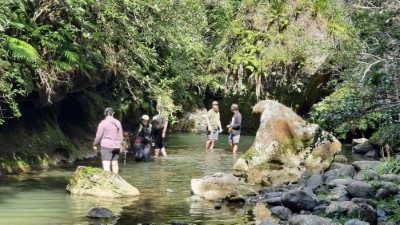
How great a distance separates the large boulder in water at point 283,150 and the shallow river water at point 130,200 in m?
1.32

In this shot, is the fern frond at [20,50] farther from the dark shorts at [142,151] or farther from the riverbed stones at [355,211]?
the riverbed stones at [355,211]

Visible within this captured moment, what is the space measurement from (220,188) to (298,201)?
209 cm

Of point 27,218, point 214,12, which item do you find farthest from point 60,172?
point 214,12

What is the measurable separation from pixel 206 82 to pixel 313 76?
6.21 meters

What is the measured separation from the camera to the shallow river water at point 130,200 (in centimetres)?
980

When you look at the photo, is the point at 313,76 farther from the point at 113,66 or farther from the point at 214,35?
the point at 113,66

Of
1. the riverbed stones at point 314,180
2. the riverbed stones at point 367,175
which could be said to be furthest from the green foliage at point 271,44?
the riverbed stones at point 314,180

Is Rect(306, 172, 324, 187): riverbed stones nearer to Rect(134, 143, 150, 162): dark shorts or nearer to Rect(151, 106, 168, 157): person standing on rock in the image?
Rect(134, 143, 150, 162): dark shorts

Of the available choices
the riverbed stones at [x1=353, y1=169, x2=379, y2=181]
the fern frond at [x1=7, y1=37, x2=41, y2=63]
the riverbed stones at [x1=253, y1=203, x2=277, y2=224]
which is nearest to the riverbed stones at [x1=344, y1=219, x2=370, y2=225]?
the riverbed stones at [x1=253, y1=203, x2=277, y2=224]

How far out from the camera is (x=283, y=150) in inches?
611

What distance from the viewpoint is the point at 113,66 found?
17.6 m

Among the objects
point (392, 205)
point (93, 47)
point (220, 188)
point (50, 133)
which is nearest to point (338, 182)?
point (392, 205)

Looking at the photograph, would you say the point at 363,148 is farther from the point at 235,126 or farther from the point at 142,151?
the point at 142,151

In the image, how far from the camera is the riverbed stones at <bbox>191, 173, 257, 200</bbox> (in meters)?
11.8
